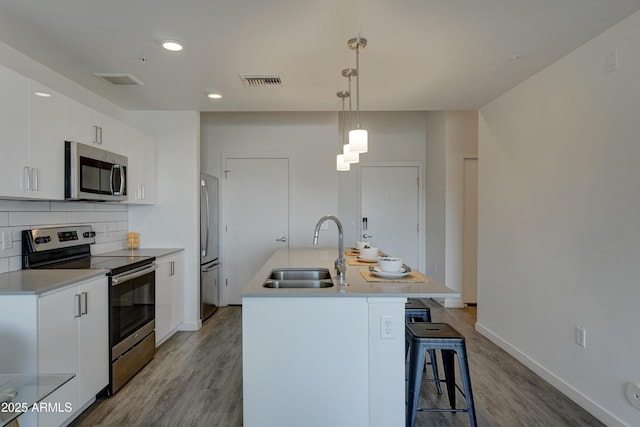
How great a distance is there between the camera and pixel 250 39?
7.25 feet

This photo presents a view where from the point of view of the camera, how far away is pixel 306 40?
2.21 metres

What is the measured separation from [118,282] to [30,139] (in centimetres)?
105

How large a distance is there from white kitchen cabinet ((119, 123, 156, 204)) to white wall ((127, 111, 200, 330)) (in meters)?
0.13

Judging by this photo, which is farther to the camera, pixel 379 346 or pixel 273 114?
pixel 273 114

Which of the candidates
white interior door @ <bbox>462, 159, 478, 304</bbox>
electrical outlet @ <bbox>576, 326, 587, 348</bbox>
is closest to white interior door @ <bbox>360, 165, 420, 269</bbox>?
white interior door @ <bbox>462, 159, 478, 304</bbox>

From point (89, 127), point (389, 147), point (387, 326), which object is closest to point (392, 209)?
point (389, 147)

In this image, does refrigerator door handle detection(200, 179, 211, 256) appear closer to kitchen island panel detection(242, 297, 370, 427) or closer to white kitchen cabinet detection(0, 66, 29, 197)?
white kitchen cabinet detection(0, 66, 29, 197)

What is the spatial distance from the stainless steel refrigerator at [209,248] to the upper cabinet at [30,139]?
1662mm

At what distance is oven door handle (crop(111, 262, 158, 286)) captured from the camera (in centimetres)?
239

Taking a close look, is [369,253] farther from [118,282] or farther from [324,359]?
[118,282]

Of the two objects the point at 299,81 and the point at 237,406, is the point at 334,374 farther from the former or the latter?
the point at 299,81

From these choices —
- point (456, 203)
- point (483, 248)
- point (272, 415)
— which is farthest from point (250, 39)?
point (456, 203)

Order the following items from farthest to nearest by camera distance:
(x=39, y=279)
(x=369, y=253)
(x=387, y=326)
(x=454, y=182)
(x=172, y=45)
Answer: (x=454, y=182) → (x=369, y=253) → (x=172, y=45) → (x=39, y=279) → (x=387, y=326)

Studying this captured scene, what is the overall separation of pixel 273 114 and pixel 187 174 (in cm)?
148
